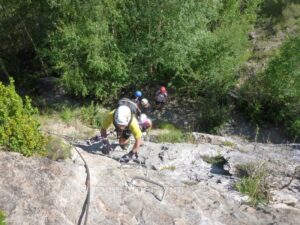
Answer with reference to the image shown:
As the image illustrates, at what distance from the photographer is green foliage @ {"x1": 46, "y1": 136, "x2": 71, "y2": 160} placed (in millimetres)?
8156

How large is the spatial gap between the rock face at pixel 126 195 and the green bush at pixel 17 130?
241mm

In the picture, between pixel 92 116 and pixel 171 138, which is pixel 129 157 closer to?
pixel 171 138

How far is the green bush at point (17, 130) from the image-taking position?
310 inches

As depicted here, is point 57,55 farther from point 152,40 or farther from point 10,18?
point 10,18

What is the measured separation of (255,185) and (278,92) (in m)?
8.15

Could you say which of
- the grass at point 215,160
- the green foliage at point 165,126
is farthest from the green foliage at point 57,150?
the green foliage at point 165,126

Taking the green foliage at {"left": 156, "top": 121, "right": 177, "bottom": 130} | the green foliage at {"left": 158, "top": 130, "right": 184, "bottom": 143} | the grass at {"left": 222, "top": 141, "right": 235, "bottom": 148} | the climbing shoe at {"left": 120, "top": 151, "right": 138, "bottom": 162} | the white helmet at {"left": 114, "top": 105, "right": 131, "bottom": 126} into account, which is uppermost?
the white helmet at {"left": 114, "top": 105, "right": 131, "bottom": 126}

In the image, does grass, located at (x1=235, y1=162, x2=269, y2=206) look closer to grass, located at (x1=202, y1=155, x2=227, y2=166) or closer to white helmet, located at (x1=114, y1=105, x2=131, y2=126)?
grass, located at (x1=202, y1=155, x2=227, y2=166)

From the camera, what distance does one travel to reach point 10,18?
18.0 m

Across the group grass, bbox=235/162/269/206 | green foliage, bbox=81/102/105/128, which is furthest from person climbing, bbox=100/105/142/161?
green foliage, bbox=81/102/105/128

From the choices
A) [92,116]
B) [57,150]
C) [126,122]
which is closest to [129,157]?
[126,122]

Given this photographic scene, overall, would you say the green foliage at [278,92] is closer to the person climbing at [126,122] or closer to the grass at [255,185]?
the grass at [255,185]

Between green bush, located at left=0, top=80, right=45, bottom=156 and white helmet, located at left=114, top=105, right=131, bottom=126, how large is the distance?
1.73 metres

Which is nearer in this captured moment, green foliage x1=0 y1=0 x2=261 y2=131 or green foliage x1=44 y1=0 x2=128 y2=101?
green foliage x1=44 y1=0 x2=128 y2=101
